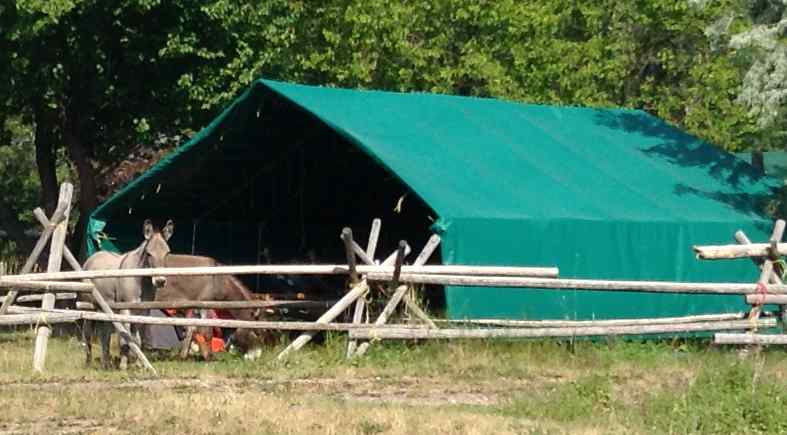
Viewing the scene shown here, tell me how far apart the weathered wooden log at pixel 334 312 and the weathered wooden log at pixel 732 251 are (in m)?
3.69

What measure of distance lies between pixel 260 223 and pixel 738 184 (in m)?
7.59

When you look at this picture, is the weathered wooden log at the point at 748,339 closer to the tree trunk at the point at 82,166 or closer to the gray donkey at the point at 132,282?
the gray donkey at the point at 132,282

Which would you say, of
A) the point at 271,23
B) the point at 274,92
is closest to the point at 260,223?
the point at 271,23

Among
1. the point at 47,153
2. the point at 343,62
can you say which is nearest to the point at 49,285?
the point at 47,153

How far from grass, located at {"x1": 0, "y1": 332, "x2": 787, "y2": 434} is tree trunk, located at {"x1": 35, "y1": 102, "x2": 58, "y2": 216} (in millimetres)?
8136

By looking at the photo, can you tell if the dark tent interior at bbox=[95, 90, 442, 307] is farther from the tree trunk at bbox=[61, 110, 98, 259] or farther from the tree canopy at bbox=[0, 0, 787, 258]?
the tree trunk at bbox=[61, 110, 98, 259]

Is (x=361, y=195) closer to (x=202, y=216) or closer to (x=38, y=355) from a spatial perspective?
(x=202, y=216)

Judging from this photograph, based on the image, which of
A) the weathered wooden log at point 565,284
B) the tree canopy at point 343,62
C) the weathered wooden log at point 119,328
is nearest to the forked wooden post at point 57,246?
the weathered wooden log at point 119,328

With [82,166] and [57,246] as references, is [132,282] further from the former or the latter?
[82,166]

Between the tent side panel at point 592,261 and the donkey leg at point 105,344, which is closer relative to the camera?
the donkey leg at point 105,344

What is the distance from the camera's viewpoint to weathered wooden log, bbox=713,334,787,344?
15141 mm

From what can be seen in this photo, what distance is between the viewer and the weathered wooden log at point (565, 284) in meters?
16.2

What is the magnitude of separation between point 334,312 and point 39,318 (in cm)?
320

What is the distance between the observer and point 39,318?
51.6ft
